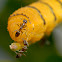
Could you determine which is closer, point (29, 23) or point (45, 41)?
point (29, 23)

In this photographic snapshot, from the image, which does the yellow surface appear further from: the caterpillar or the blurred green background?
the blurred green background

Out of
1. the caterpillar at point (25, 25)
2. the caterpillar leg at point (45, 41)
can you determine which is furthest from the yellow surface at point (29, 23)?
the caterpillar leg at point (45, 41)

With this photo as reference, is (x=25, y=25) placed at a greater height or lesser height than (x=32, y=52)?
greater

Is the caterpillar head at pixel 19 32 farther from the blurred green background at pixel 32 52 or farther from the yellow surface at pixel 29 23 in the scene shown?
the blurred green background at pixel 32 52

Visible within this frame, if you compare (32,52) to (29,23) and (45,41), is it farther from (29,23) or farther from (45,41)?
(29,23)

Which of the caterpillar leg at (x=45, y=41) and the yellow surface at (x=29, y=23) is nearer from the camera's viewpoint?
the yellow surface at (x=29, y=23)

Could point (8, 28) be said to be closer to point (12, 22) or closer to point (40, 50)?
point (12, 22)

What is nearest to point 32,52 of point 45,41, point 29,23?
point 45,41

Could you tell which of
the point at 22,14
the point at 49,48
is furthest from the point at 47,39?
the point at 22,14

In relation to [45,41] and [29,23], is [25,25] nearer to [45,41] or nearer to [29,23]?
[29,23]
